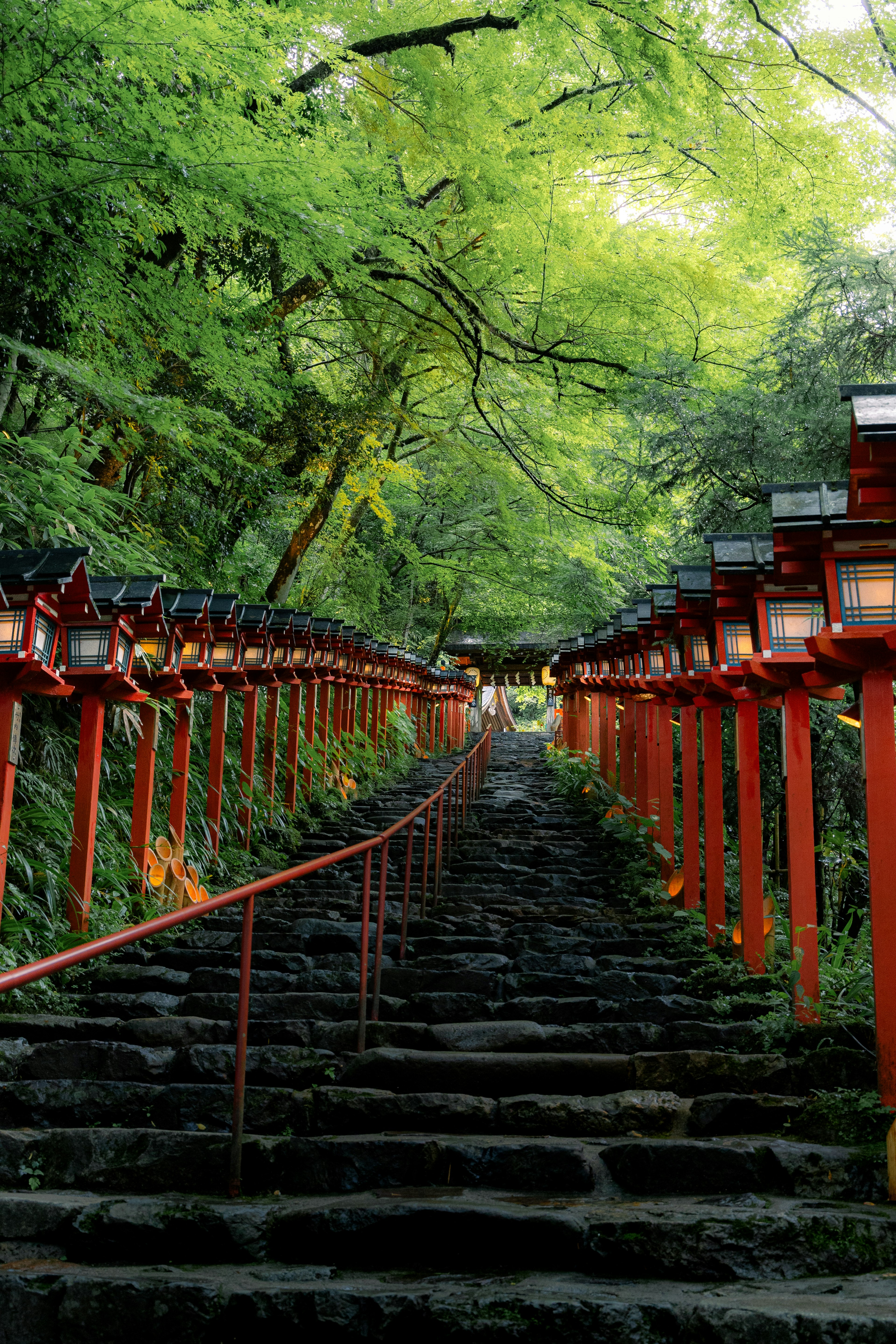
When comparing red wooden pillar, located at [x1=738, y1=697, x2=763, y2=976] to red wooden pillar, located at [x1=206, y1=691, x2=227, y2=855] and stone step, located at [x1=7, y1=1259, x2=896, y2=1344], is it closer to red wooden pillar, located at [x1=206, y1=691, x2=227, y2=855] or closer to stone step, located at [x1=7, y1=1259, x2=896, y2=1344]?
stone step, located at [x1=7, y1=1259, x2=896, y2=1344]

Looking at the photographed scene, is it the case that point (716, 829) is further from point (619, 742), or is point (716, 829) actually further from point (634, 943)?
point (619, 742)

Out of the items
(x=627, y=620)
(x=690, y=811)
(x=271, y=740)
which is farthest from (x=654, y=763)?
(x=271, y=740)

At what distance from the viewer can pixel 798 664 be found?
5664 millimetres

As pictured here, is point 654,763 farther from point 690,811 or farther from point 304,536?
point 304,536

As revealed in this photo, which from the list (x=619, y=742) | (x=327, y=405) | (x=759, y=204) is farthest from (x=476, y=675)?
(x=759, y=204)

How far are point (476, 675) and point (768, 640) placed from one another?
106 ft

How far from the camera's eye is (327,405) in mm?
12320

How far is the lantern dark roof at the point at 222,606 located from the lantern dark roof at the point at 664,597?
12.2 feet

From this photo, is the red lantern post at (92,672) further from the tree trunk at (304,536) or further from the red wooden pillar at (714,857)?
the tree trunk at (304,536)

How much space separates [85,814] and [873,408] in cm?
513

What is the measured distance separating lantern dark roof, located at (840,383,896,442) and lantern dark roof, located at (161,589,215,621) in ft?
18.5

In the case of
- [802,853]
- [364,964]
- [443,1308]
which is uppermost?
[802,853]

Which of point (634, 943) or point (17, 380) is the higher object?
point (17, 380)

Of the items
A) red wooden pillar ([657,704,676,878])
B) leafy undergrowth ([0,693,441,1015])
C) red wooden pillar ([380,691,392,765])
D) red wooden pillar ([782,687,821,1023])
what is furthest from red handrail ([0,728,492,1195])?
red wooden pillar ([380,691,392,765])
